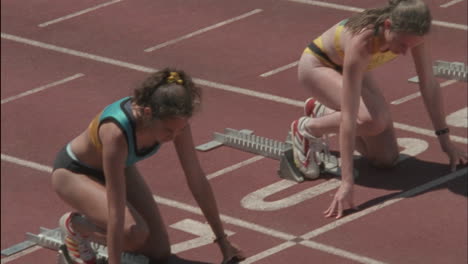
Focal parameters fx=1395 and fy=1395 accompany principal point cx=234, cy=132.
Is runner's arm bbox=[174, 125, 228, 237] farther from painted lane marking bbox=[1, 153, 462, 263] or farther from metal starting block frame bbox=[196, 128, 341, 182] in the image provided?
metal starting block frame bbox=[196, 128, 341, 182]

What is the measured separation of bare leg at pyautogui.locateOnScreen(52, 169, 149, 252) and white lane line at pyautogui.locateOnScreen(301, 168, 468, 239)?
126 cm

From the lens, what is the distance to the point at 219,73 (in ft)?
40.0

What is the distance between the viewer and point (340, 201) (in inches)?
340

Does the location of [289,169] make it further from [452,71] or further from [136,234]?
[452,71]

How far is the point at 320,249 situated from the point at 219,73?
4133 mm

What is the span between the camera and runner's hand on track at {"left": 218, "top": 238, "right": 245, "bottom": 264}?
309 inches

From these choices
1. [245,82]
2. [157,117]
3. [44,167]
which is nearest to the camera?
[157,117]

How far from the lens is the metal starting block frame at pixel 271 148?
31.2ft

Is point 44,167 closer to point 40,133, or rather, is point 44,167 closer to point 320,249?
point 40,133

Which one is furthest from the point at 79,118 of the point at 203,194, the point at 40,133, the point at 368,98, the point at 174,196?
the point at 203,194

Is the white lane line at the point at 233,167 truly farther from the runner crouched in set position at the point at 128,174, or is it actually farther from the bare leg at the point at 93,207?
the bare leg at the point at 93,207

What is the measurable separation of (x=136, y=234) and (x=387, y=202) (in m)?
2.05

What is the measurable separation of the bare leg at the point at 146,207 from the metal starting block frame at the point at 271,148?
1.69m

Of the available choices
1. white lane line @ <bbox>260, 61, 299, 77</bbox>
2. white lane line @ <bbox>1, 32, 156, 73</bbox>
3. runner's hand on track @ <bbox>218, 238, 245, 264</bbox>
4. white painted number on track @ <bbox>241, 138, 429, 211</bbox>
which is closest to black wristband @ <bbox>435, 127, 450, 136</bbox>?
white painted number on track @ <bbox>241, 138, 429, 211</bbox>
